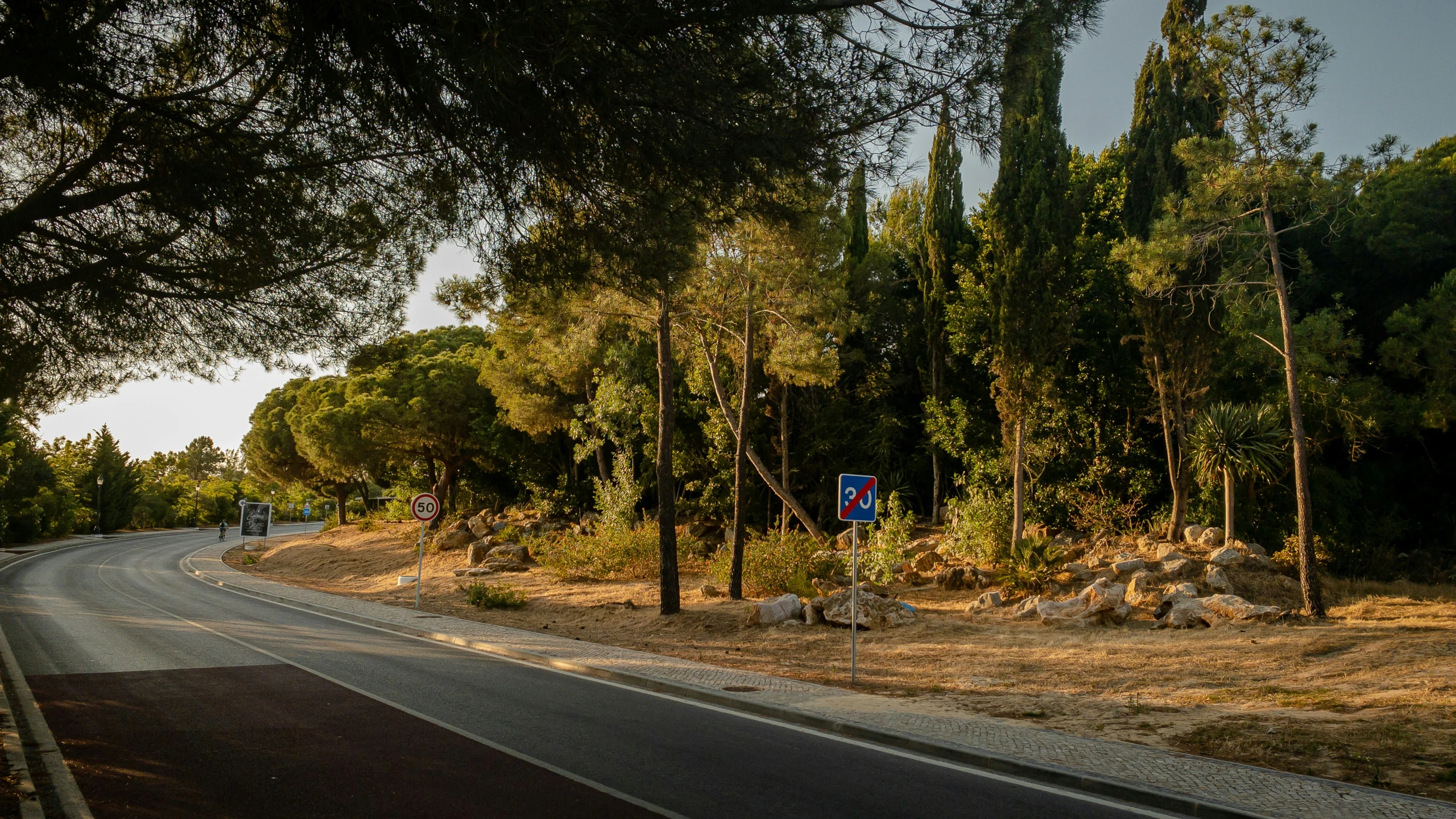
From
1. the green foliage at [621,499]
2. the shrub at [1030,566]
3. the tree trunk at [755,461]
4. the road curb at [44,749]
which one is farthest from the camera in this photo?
the green foliage at [621,499]

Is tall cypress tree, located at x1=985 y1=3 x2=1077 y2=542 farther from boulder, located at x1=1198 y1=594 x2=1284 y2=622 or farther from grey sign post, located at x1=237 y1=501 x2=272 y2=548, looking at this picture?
grey sign post, located at x1=237 y1=501 x2=272 y2=548

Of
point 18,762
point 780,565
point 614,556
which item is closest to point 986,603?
point 780,565

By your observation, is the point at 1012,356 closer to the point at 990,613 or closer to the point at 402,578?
the point at 990,613

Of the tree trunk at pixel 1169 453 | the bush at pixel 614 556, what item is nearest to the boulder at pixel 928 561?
the tree trunk at pixel 1169 453

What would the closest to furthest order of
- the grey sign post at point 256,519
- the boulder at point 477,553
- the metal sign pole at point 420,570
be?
the metal sign pole at point 420,570 → the boulder at point 477,553 → the grey sign post at point 256,519

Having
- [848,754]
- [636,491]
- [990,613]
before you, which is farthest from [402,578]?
[848,754]

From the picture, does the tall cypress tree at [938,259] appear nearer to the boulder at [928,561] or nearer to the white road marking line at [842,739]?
the boulder at [928,561]

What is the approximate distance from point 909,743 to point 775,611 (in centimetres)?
801

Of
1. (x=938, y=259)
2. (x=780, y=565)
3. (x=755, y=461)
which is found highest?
(x=938, y=259)

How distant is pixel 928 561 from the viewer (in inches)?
798

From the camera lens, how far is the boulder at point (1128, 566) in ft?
55.5

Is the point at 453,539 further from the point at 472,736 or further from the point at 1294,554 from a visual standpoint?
the point at 1294,554

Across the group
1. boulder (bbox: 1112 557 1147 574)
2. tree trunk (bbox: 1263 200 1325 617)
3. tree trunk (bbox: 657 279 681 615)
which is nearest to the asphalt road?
tree trunk (bbox: 657 279 681 615)

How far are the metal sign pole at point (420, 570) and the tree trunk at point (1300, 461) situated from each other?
56.2 feet
